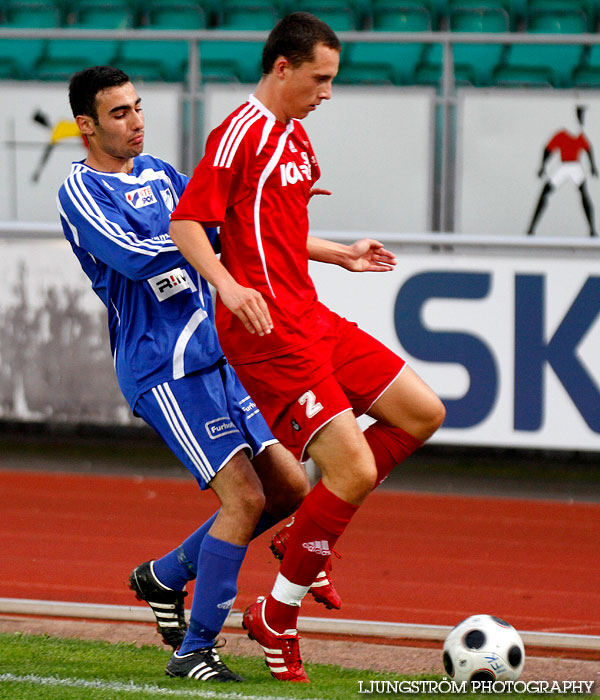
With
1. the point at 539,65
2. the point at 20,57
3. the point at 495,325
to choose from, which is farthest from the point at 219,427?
the point at 20,57

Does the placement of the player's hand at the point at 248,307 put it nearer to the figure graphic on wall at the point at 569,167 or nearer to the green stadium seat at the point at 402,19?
the figure graphic on wall at the point at 569,167

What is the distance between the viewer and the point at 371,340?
3576 millimetres

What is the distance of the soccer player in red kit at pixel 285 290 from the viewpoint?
325cm

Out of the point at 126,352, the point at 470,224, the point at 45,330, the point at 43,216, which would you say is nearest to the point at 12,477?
the point at 45,330

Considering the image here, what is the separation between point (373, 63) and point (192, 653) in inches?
229

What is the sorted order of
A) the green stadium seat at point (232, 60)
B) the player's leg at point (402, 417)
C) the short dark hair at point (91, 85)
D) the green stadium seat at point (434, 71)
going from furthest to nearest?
1. the green stadium seat at point (232, 60)
2. the green stadium seat at point (434, 71)
3. the short dark hair at point (91, 85)
4. the player's leg at point (402, 417)

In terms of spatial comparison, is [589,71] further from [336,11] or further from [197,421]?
[197,421]

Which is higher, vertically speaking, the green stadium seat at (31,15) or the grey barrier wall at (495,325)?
the green stadium seat at (31,15)

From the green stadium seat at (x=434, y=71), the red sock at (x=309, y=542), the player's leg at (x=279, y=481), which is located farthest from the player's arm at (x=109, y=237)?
the green stadium seat at (x=434, y=71)

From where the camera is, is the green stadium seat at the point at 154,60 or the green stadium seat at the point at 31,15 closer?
the green stadium seat at the point at 154,60

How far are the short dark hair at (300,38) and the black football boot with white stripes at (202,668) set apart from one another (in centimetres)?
176

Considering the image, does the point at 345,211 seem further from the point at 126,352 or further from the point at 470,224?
the point at 126,352

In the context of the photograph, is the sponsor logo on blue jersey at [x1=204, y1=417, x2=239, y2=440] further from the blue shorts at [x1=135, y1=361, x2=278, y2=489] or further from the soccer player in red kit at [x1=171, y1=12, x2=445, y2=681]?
the soccer player in red kit at [x1=171, y1=12, x2=445, y2=681]

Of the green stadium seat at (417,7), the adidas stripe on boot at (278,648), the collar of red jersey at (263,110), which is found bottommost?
the adidas stripe on boot at (278,648)
